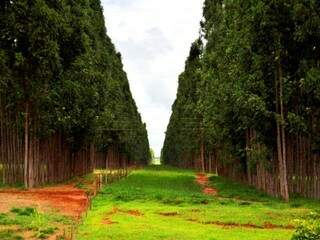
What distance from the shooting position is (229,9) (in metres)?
41.8

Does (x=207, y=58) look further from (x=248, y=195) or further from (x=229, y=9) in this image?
(x=248, y=195)

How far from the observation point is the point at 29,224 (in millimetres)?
21156

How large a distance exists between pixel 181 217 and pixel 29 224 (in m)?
6.12

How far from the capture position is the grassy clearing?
62.2 ft

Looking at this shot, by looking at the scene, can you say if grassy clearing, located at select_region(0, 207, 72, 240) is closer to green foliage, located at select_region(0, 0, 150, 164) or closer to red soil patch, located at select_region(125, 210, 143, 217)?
red soil patch, located at select_region(125, 210, 143, 217)

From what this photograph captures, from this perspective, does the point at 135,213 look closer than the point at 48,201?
Yes

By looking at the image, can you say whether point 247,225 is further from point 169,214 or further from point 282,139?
point 282,139

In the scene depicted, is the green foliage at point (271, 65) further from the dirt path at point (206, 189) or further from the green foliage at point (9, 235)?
the green foliage at point (9, 235)

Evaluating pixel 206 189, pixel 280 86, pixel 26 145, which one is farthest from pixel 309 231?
pixel 206 189

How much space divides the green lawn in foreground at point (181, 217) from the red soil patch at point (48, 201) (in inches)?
34.7

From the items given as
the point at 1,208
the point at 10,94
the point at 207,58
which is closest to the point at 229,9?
the point at 207,58

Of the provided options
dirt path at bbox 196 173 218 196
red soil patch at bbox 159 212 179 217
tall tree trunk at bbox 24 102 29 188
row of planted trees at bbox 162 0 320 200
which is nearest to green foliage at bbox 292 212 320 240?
red soil patch at bbox 159 212 179 217

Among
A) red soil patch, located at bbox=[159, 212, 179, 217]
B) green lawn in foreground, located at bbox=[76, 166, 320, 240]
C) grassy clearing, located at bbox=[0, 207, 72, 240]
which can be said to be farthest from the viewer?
red soil patch, located at bbox=[159, 212, 179, 217]

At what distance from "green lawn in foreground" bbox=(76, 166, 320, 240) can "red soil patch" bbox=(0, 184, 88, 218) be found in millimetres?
881
